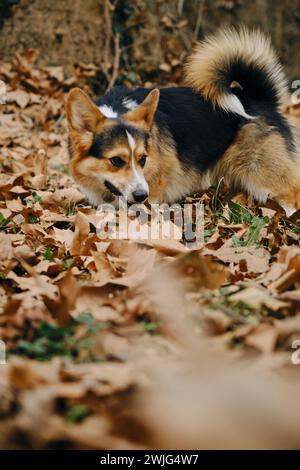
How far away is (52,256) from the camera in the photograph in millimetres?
2883

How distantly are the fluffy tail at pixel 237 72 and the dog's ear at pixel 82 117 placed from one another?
3.02ft

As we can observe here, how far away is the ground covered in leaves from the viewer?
4.86 feet

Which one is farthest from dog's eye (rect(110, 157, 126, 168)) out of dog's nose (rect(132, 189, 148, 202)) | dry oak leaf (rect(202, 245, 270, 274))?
dry oak leaf (rect(202, 245, 270, 274))

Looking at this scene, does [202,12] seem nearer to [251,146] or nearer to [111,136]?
[251,146]

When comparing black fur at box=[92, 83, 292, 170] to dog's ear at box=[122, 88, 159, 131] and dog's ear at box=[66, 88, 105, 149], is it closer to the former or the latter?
dog's ear at box=[122, 88, 159, 131]

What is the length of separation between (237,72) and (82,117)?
123 centimetres

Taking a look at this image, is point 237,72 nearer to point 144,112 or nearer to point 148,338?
point 144,112

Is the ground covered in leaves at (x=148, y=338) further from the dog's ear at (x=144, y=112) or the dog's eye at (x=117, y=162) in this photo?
the dog's ear at (x=144, y=112)

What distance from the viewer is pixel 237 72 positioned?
4262 millimetres

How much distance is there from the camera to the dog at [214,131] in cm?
411

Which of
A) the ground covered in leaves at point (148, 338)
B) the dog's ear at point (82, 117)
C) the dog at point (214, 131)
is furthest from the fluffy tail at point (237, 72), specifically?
the ground covered in leaves at point (148, 338)

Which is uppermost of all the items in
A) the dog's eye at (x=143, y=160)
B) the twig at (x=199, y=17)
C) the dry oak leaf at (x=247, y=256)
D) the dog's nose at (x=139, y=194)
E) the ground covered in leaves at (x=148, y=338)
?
the twig at (x=199, y=17)
